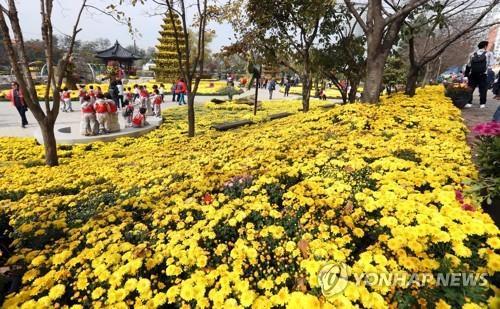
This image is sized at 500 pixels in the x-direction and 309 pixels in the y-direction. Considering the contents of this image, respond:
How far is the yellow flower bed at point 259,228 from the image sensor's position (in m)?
2.70

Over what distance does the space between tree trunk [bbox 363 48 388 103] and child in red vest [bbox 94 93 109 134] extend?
8.74 meters

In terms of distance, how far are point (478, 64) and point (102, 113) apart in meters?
12.7

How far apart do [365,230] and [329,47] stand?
40.5ft

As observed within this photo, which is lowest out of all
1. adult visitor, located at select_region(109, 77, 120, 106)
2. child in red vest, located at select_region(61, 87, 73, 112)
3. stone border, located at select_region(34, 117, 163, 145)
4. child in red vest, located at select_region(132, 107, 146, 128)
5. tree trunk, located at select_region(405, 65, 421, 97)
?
stone border, located at select_region(34, 117, 163, 145)

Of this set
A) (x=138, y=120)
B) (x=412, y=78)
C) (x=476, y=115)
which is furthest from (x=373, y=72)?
(x=138, y=120)

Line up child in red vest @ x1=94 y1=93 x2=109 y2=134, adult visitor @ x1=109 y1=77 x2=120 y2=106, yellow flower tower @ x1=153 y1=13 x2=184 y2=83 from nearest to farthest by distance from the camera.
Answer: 1. child in red vest @ x1=94 y1=93 x2=109 y2=134
2. adult visitor @ x1=109 y1=77 x2=120 y2=106
3. yellow flower tower @ x1=153 y1=13 x2=184 y2=83

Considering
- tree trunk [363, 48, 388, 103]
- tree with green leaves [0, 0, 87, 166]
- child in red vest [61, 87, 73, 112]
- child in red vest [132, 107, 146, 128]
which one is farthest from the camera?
child in red vest [61, 87, 73, 112]

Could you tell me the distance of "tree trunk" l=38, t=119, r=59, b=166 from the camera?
7230mm

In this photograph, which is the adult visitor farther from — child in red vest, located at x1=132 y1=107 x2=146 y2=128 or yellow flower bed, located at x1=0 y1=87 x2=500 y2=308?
yellow flower bed, located at x1=0 y1=87 x2=500 y2=308

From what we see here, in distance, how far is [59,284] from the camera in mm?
2992

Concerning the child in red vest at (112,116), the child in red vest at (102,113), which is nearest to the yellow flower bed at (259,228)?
the child in red vest at (102,113)

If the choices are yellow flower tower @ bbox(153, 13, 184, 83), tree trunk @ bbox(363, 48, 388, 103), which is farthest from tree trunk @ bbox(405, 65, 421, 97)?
yellow flower tower @ bbox(153, 13, 184, 83)

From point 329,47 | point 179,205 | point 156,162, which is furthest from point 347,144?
point 329,47

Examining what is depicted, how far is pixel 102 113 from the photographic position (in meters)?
11.0
